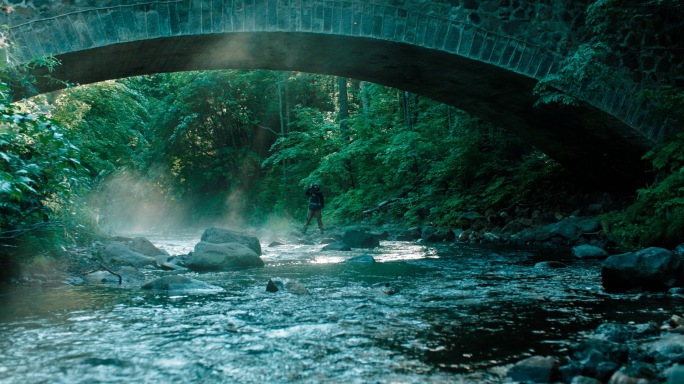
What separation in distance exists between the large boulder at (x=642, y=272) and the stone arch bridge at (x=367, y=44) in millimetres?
4585

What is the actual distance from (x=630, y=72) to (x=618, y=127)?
987mm

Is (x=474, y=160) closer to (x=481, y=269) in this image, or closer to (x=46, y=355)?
(x=481, y=269)

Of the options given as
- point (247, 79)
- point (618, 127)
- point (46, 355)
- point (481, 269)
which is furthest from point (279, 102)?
point (46, 355)

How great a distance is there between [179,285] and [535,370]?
13.6 feet

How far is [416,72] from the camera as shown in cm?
1029

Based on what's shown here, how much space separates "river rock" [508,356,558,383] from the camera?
9.53 ft

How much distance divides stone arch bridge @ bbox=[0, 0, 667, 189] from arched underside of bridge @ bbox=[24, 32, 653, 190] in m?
0.03

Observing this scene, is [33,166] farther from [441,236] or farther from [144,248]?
[441,236]

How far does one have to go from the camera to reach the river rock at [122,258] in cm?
859

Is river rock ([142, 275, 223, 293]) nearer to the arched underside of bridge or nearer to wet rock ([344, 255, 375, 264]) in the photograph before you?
wet rock ([344, 255, 375, 264])

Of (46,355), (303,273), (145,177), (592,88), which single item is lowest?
(145,177)

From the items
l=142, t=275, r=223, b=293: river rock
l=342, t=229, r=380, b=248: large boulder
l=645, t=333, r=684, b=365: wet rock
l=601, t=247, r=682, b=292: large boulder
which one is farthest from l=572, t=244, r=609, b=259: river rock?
l=142, t=275, r=223, b=293: river rock

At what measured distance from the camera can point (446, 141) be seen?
49.6 ft

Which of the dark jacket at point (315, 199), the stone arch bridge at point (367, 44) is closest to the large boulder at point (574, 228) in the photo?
the stone arch bridge at point (367, 44)
